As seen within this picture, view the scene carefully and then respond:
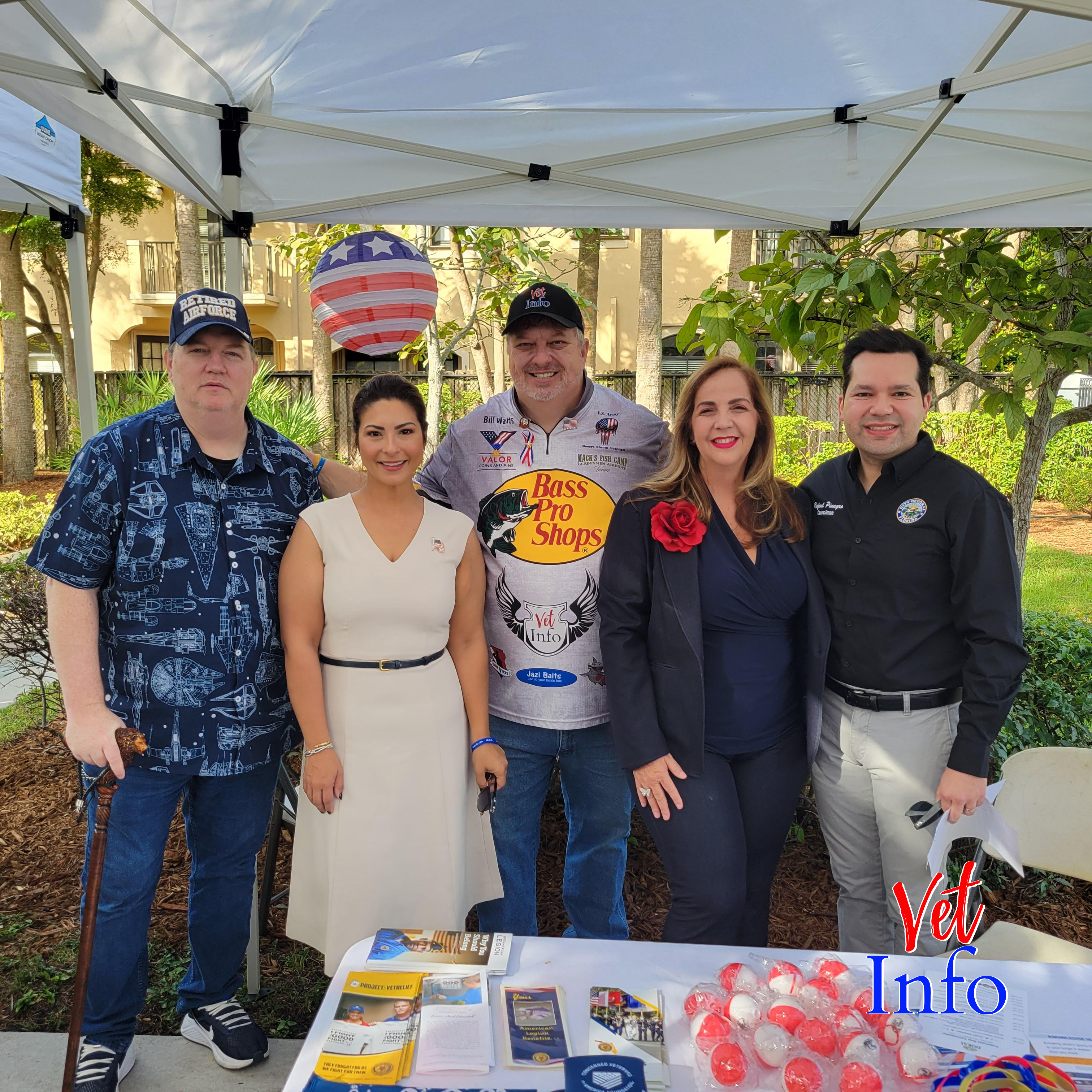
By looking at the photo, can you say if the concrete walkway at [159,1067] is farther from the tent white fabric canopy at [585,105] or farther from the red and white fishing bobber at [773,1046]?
the tent white fabric canopy at [585,105]

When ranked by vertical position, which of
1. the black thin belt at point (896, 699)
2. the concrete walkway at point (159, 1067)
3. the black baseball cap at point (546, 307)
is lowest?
the concrete walkway at point (159, 1067)

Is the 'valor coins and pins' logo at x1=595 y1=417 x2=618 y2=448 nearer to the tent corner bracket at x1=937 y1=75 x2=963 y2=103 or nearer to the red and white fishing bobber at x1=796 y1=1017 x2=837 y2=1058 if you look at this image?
the tent corner bracket at x1=937 y1=75 x2=963 y2=103

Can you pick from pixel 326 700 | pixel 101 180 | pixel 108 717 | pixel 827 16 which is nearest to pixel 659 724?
pixel 326 700

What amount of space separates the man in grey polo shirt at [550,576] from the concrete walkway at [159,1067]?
0.77 meters

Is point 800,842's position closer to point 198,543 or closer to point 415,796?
point 415,796

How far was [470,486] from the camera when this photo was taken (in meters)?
3.02

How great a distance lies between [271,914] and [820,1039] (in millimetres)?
2906

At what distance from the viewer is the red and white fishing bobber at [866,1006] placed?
5.16ft

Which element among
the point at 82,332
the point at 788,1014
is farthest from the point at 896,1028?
the point at 82,332

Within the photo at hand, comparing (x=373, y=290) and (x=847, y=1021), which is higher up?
(x=373, y=290)

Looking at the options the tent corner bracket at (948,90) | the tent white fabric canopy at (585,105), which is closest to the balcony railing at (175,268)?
the tent white fabric canopy at (585,105)

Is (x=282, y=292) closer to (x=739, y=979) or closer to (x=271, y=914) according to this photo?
(x=271, y=914)

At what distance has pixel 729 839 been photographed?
2463 millimetres

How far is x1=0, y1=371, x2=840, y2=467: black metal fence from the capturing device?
13.8 metres
